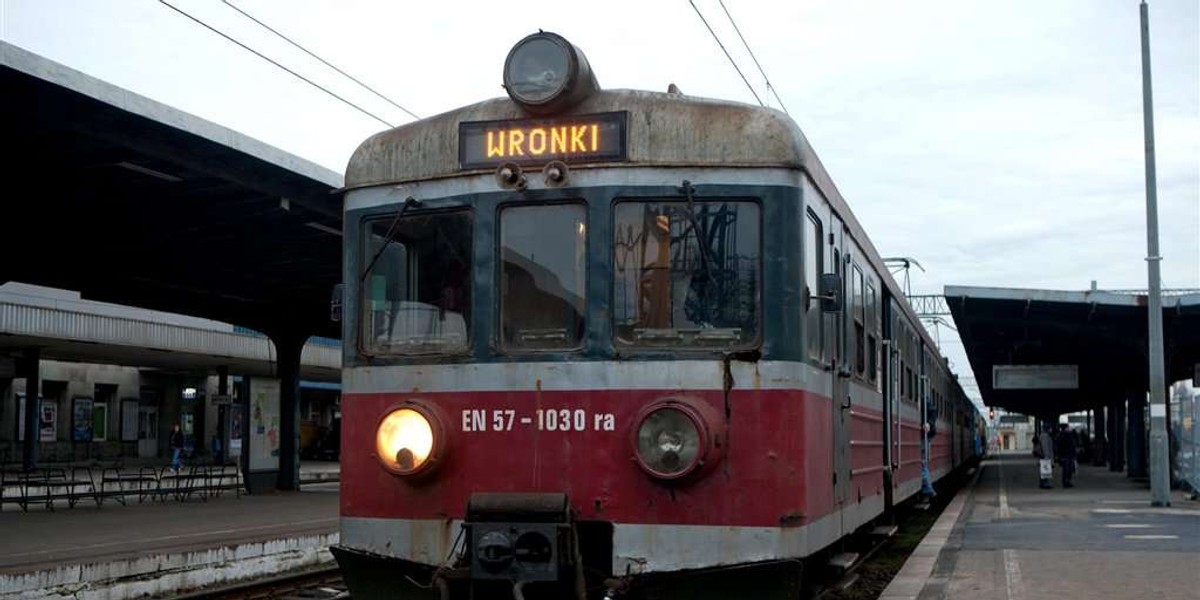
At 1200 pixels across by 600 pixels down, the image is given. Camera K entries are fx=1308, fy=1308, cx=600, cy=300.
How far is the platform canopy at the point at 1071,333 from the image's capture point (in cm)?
2542

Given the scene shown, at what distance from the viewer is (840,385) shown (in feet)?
26.5

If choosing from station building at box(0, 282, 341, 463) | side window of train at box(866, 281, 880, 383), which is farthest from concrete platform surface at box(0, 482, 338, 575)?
station building at box(0, 282, 341, 463)

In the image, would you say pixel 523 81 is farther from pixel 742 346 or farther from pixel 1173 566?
pixel 1173 566

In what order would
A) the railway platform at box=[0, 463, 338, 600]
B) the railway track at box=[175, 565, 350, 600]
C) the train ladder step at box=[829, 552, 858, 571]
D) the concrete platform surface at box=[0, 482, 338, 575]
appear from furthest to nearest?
the concrete platform surface at box=[0, 482, 338, 575] < the railway track at box=[175, 565, 350, 600] < the railway platform at box=[0, 463, 338, 600] < the train ladder step at box=[829, 552, 858, 571]

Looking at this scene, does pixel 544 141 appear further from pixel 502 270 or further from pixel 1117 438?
pixel 1117 438

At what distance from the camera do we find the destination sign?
6828 millimetres

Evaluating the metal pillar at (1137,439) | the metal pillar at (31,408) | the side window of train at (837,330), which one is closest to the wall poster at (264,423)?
the metal pillar at (31,408)

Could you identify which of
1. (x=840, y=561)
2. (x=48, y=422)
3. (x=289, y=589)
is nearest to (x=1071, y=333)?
(x=289, y=589)

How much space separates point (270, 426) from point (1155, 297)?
51.2 feet

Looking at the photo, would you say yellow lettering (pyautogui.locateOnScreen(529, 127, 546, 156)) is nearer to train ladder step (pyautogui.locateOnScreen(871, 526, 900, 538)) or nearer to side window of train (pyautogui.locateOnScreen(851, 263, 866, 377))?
side window of train (pyautogui.locateOnScreen(851, 263, 866, 377))

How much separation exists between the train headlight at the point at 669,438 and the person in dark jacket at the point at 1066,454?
24.0m

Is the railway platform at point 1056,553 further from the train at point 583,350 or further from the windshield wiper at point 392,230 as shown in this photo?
the windshield wiper at point 392,230

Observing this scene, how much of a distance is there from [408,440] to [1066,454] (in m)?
24.6

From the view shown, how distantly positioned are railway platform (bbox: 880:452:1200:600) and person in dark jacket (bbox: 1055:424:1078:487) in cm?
671
